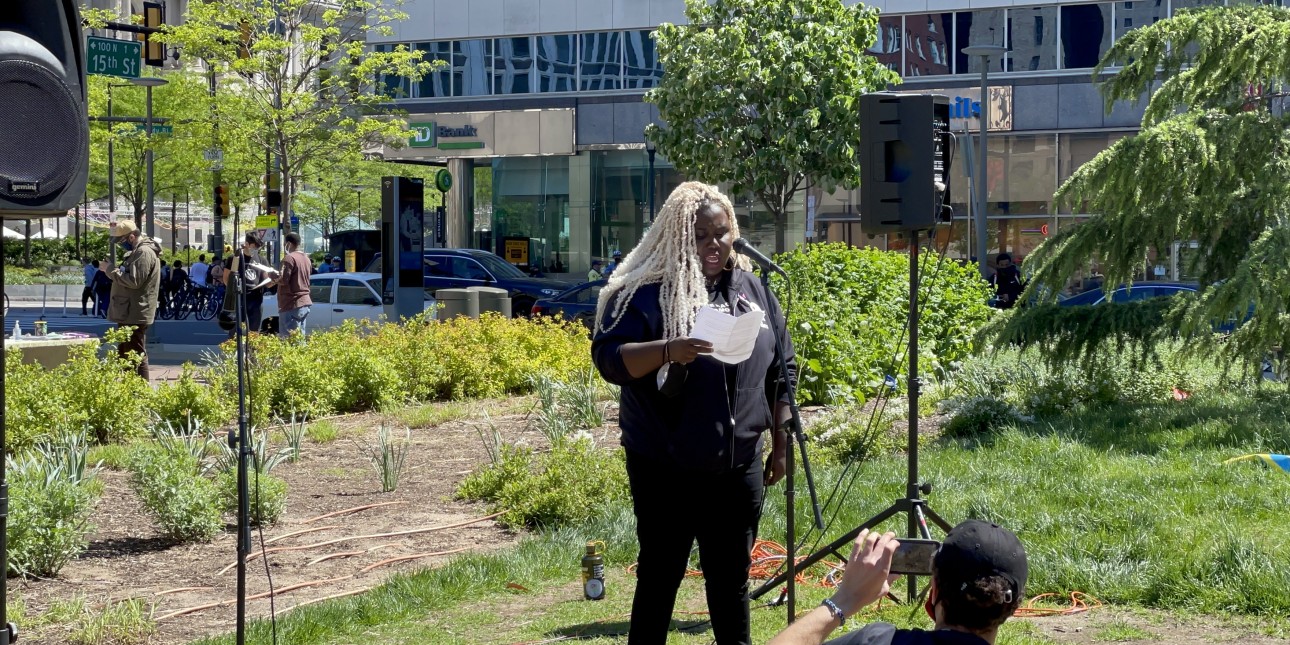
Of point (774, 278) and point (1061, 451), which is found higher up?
point (774, 278)

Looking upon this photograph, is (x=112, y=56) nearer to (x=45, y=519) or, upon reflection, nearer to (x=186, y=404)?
(x=186, y=404)

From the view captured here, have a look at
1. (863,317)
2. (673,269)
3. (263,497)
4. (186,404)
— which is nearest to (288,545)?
(263,497)

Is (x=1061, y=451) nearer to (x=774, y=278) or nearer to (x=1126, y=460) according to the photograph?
(x=1126, y=460)

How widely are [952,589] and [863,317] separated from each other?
1073 centimetres

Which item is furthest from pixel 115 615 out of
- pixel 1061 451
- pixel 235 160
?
pixel 235 160

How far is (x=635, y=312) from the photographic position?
4.42 metres

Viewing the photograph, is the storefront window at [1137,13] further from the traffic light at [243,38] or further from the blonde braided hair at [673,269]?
the blonde braided hair at [673,269]

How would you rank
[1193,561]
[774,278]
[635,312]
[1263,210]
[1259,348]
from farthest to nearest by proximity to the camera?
[774,278] → [1263,210] → [1259,348] → [1193,561] → [635,312]

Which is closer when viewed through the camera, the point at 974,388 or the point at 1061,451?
the point at 1061,451

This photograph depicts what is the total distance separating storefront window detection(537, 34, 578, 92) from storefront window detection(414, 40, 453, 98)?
315 centimetres

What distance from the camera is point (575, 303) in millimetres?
25641

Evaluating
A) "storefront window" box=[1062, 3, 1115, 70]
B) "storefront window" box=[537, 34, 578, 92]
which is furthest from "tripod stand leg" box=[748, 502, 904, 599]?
"storefront window" box=[537, 34, 578, 92]

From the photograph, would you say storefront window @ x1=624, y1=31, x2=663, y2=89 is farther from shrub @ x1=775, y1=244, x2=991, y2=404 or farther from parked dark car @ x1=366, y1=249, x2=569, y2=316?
shrub @ x1=775, y1=244, x2=991, y2=404

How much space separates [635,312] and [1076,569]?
3241mm
